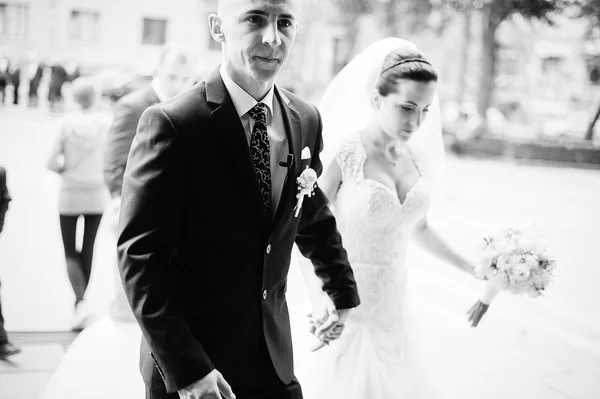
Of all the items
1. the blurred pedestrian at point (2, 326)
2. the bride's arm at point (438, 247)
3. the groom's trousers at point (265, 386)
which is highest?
the bride's arm at point (438, 247)

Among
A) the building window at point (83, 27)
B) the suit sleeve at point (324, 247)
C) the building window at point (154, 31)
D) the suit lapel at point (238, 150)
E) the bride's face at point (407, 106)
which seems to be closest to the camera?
the suit lapel at point (238, 150)

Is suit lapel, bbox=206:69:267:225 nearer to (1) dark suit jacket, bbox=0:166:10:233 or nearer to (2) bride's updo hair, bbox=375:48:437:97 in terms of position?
(2) bride's updo hair, bbox=375:48:437:97

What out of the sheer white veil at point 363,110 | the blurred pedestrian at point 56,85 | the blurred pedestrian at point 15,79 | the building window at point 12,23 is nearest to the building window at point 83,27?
the blurred pedestrian at point 56,85

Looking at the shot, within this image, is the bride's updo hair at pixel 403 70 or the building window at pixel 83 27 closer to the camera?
the bride's updo hair at pixel 403 70

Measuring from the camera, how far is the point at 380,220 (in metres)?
2.39

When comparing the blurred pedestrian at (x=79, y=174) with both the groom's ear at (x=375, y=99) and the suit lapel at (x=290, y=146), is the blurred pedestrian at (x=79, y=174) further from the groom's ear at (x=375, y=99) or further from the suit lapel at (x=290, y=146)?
the suit lapel at (x=290, y=146)

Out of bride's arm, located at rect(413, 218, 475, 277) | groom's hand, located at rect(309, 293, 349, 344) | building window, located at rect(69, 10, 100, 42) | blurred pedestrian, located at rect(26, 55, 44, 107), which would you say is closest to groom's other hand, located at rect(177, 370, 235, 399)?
groom's hand, located at rect(309, 293, 349, 344)

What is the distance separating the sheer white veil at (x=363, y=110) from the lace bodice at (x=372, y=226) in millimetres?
120

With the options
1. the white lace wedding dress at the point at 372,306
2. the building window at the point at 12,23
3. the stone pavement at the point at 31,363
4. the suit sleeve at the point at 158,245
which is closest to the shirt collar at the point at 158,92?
the white lace wedding dress at the point at 372,306

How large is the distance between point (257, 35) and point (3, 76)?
13567 mm

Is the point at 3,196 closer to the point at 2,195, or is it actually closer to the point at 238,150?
the point at 2,195

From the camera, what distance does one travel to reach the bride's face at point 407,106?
7.57 ft

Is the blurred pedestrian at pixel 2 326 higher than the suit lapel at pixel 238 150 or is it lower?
lower

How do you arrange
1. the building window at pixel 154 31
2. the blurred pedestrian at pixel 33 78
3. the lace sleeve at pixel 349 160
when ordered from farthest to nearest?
the building window at pixel 154 31 → the blurred pedestrian at pixel 33 78 → the lace sleeve at pixel 349 160
